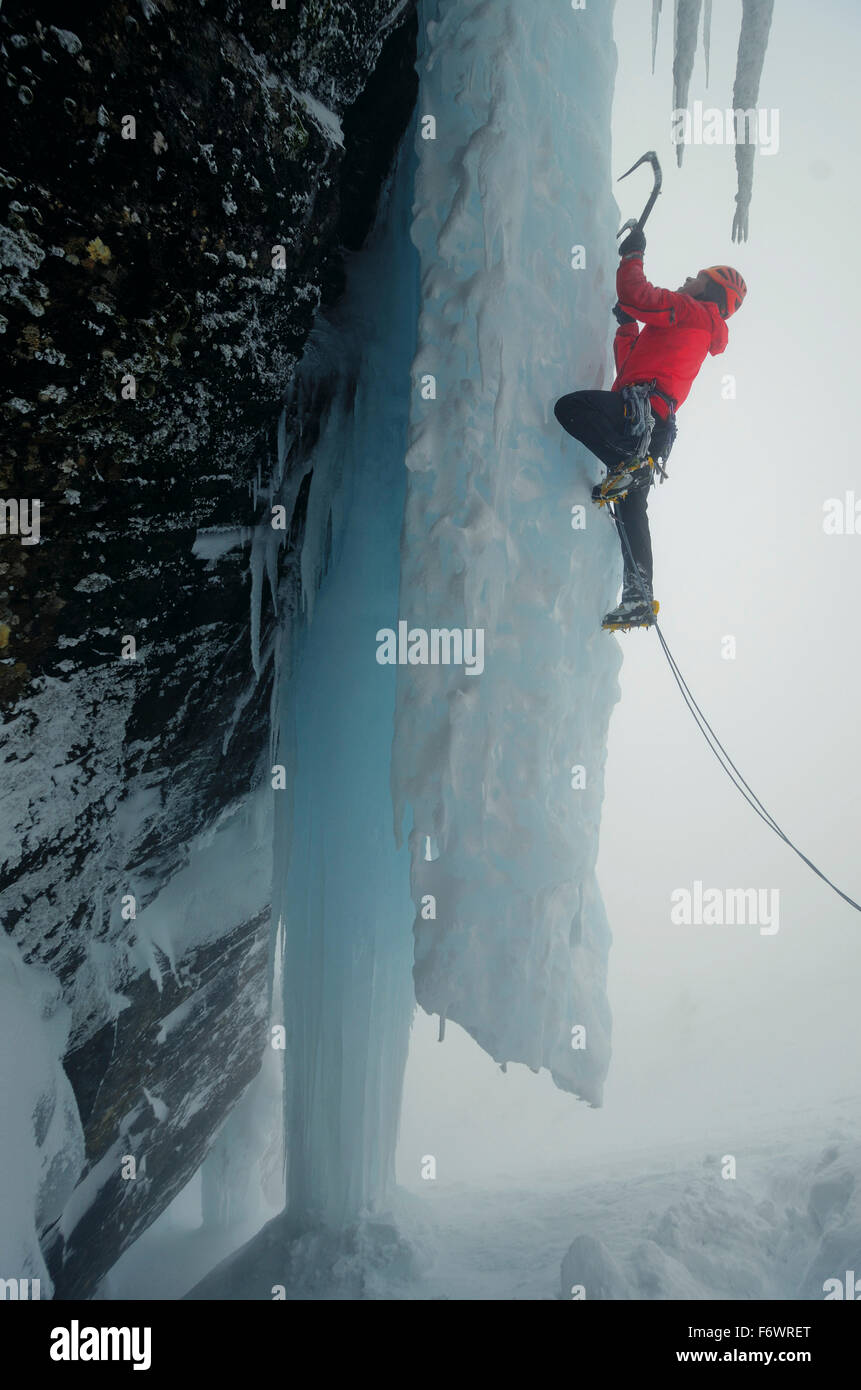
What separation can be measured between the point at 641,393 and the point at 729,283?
909 mm

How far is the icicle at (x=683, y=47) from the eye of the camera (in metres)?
4.61

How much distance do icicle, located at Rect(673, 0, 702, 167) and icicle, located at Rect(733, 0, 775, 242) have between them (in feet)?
1.37

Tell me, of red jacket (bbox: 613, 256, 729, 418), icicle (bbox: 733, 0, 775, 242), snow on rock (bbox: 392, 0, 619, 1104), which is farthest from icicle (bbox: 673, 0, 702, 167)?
red jacket (bbox: 613, 256, 729, 418)

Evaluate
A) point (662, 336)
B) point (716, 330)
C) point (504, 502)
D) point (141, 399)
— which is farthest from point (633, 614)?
point (141, 399)

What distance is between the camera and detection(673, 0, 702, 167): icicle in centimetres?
461

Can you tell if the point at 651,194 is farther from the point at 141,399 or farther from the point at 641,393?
the point at 141,399

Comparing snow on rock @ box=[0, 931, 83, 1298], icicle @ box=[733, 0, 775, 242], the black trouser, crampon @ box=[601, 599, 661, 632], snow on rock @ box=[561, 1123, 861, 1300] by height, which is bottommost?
snow on rock @ box=[561, 1123, 861, 1300]

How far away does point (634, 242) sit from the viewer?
3303 mm

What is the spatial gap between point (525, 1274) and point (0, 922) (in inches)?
183

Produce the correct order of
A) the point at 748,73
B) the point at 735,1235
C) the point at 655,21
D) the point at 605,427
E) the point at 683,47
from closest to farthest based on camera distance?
the point at 605,427, the point at 748,73, the point at 683,47, the point at 735,1235, the point at 655,21

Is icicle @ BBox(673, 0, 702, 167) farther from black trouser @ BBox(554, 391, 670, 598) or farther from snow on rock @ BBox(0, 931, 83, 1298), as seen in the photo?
snow on rock @ BBox(0, 931, 83, 1298)

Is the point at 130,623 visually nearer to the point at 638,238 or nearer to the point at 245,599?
the point at 245,599
